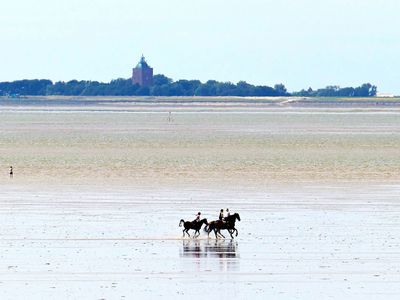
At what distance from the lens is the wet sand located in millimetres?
22969

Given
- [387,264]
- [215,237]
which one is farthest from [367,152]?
[387,264]

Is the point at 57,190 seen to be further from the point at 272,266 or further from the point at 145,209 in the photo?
the point at 272,266

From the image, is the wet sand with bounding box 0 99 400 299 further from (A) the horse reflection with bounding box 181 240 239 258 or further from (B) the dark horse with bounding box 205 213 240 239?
(B) the dark horse with bounding box 205 213 240 239

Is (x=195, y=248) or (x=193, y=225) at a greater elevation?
(x=193, y=225)

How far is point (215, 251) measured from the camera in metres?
27.9

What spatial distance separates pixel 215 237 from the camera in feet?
100

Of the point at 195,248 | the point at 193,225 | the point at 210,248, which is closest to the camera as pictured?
the point at 195,248

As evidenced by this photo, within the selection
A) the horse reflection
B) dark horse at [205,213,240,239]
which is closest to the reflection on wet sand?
the horse reflection

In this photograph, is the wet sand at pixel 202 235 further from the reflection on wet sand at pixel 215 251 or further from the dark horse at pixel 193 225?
the dark horse at pixel 193 225

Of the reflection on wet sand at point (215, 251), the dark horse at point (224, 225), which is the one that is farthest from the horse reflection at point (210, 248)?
the dark horse at point (224, 225)

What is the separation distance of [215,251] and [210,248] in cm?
62

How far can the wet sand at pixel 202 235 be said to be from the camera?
22969 millimetres

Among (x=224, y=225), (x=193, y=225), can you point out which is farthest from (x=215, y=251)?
(x=193, y=225)

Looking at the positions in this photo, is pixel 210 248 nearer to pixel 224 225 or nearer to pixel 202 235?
pixel 224 225
